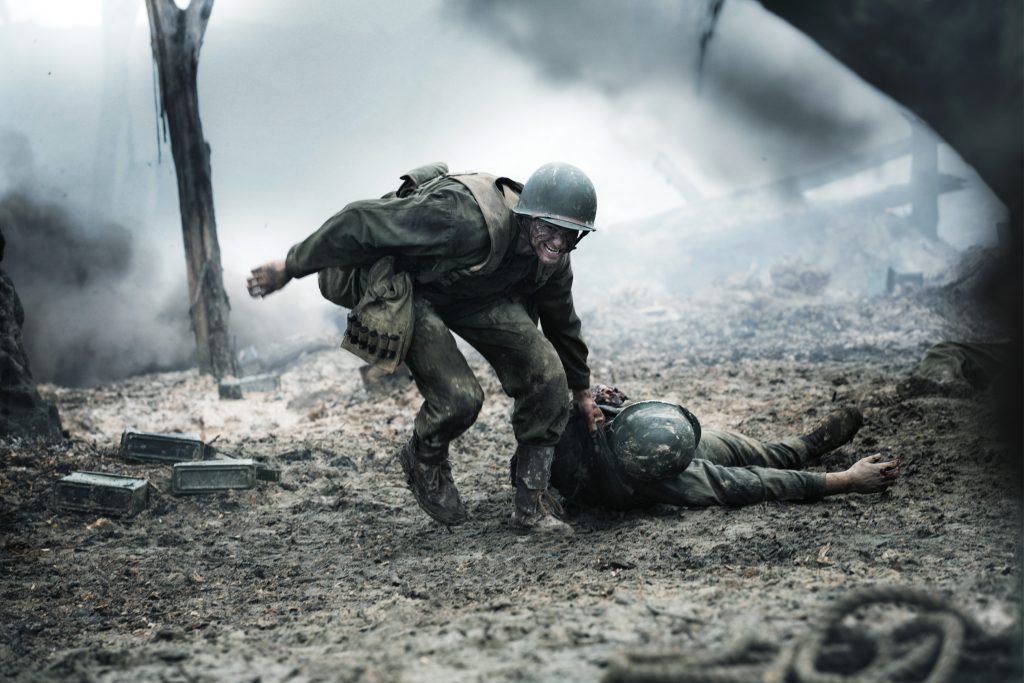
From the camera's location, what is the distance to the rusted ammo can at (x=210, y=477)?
4.70 metres

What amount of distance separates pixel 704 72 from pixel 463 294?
10065mm

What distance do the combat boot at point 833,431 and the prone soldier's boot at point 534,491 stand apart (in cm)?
128

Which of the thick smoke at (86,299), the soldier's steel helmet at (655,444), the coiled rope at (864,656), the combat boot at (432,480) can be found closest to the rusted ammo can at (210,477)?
the combat boot at (432,480)

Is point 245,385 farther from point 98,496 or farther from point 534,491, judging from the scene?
point 534,491

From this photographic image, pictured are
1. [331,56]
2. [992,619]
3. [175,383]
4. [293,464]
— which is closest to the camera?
[992,619]

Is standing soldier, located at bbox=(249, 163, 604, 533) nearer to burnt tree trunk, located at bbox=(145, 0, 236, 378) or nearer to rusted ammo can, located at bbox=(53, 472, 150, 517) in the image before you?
rusted ammo can, located at bbox=(53, 472, 150, 517)

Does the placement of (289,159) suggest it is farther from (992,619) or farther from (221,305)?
(992,619)

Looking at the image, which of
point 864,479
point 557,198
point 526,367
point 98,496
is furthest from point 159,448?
point 864,479

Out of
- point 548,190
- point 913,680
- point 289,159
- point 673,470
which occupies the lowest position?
point 913,680

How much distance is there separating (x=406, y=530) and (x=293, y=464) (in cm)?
152

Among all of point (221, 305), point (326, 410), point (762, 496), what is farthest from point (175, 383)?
point (762, 496)

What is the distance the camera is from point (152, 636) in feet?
9.48

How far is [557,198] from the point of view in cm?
344

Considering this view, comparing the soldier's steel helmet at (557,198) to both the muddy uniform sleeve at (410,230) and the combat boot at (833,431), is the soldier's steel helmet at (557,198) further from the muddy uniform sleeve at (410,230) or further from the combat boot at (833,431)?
the combat boot at (833,431)
